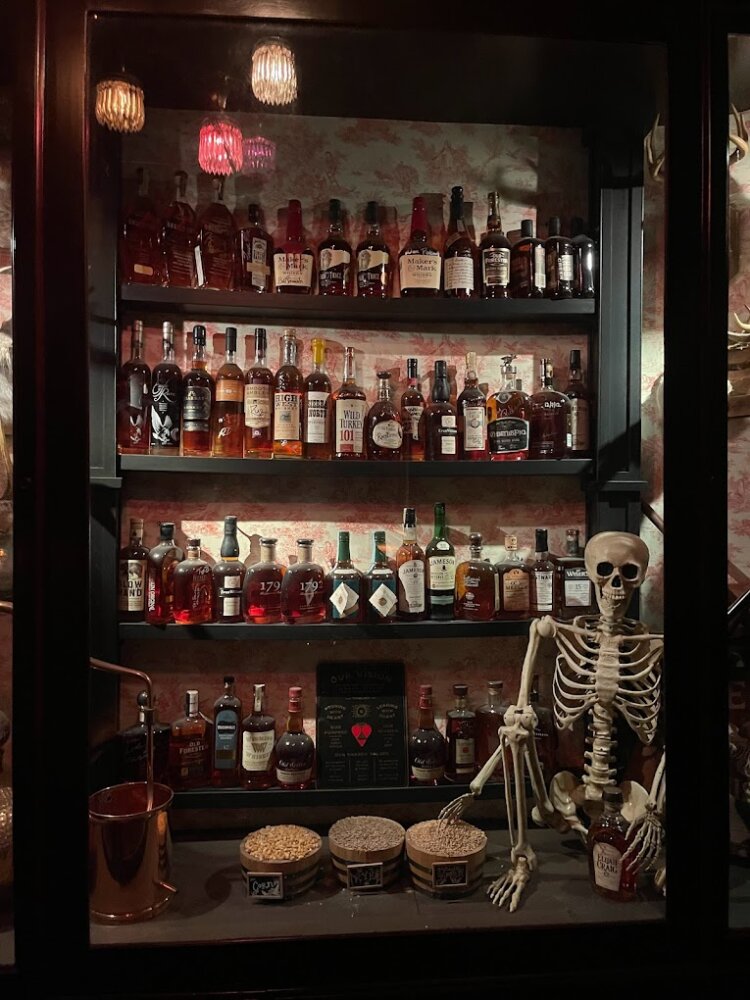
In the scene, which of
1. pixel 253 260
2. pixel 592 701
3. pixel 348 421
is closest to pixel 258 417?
pixel 348 421

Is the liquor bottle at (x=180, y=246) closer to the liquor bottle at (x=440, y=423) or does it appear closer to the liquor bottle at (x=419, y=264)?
the liquor bottle at (x=419, y=264)

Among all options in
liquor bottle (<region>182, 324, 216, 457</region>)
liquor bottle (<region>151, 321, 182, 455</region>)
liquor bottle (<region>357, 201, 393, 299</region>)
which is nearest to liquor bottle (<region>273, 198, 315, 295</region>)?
liquor bottle (<region>357, 201, 393, 299</region>)

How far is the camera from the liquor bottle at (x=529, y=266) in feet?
5.63

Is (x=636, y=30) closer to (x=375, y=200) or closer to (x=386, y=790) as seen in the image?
(x=375, y=200)

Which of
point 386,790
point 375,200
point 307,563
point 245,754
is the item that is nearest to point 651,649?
point 386,790

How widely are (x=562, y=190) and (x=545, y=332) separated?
14.3 inches

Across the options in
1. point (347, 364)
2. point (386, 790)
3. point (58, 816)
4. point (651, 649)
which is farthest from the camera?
point (347, 364)

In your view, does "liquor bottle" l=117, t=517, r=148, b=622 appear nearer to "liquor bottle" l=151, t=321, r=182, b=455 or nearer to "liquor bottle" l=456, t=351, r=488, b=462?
"liquor bottle" l=151, t=321, r=182, b=455

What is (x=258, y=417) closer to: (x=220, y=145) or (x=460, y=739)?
(x=220, y=145)


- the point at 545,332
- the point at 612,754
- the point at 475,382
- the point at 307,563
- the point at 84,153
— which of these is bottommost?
the point at 612,754

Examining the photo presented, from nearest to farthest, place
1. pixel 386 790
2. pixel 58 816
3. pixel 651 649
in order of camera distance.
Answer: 1. pixel 58 816
2. pixel 651 649
3. pixel 386 790

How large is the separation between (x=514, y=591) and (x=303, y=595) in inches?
19.7

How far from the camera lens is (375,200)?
1773mm

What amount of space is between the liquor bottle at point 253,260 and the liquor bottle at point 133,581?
0.63 m
